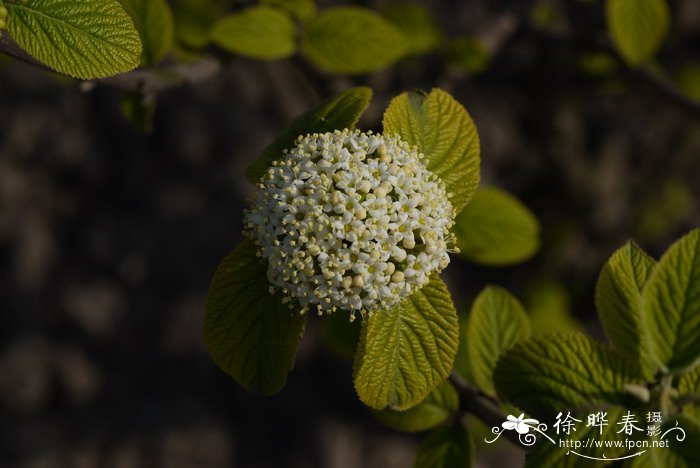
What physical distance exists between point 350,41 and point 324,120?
2.10 feet

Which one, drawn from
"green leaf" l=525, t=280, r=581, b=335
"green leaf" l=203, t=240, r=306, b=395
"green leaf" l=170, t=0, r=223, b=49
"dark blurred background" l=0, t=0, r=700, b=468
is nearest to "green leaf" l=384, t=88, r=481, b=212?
"green leaf" l=203, t=240, r=306, b=395

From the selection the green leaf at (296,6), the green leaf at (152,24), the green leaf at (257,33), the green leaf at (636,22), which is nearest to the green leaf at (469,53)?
the green leaf at (636,22)

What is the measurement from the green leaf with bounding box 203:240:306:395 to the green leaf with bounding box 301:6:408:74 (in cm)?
81

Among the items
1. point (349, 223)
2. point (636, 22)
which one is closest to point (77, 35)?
point (349, 223)

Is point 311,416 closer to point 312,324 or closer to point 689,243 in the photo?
point 312,324

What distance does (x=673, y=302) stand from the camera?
1.36 m

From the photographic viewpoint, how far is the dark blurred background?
3.58 meters

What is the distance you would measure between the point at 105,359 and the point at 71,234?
719 mm

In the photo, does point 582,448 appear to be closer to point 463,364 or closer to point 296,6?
point 463,364

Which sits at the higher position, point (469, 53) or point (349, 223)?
point (349, 223)

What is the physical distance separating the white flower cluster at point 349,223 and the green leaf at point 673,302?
1.44 feet

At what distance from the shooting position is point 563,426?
1346 millimetres

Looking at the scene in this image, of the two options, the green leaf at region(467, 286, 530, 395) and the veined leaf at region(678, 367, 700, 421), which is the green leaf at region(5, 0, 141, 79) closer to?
the green leaf at region(467, 286, 530, 395)

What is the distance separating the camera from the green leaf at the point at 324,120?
1.43 metres
